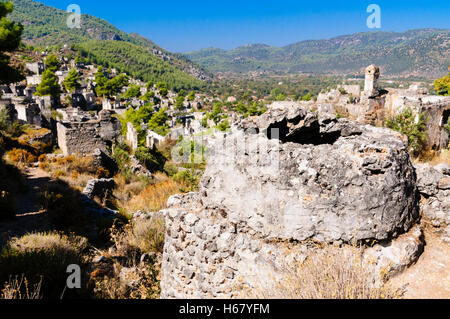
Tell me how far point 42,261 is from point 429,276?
15.7 ft

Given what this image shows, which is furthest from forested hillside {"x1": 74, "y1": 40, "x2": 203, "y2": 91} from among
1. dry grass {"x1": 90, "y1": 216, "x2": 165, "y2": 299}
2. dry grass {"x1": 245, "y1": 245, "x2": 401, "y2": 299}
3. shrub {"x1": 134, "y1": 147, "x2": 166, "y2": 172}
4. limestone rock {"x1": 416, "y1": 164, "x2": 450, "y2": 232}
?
dry grass {"x1": 245, "y1": 245, "x2": 401, "y2": 299}

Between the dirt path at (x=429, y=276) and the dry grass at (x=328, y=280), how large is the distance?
24cm

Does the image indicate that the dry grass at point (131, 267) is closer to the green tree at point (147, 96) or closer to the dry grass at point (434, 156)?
the dry grass at point (434, 156)

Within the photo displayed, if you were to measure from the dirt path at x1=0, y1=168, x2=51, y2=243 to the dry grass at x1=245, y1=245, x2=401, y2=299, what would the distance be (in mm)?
5063

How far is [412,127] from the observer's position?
7512 millimetres

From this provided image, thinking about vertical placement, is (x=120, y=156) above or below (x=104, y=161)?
above

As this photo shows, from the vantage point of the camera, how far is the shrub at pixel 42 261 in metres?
3.77

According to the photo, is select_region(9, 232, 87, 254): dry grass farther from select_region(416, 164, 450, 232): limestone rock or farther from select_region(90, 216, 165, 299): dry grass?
select_region(416, 164, 450, 232): limestone rock

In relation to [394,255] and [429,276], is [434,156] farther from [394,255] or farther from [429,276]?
[394,255]

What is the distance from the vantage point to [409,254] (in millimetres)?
2844

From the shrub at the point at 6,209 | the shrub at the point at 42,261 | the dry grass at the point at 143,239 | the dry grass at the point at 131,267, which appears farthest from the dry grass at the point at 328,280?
the shrub at the point at 6,209

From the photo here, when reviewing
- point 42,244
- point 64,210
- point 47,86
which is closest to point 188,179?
point 64,210

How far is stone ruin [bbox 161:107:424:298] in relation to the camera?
281 centimetres
